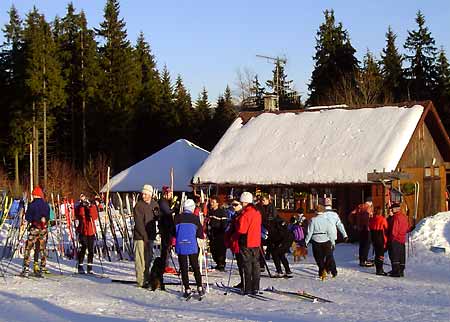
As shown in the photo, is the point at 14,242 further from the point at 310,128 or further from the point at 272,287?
the point at 310,128

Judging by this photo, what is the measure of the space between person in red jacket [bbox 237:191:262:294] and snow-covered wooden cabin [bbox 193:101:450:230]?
10759 mm

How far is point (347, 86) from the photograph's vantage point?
50.0 metres

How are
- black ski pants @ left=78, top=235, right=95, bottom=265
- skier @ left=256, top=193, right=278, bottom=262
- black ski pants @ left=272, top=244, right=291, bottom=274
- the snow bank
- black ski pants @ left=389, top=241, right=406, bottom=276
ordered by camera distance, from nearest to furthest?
black ski pants @ left=272, top=244, right=291, bottom=274, black ski pants @ left=389, top=241, right=406, bottom=276, skier @ left=256, top=193, right=278, bottom=262, black ski pants @ left=78, top=235, right=95, bottom=265, the snow bank

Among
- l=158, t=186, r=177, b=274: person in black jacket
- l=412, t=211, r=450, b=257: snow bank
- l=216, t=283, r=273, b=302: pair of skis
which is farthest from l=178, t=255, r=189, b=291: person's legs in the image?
l=412, t=211, r=450, b=257: snow bank

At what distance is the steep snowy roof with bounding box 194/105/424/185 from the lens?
24.4 metres

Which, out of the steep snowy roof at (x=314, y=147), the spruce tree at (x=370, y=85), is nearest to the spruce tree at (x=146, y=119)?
the spruce tree at (x=370, y=85)

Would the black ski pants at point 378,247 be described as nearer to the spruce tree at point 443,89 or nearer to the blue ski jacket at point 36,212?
the blue ski jacket at point 36,212

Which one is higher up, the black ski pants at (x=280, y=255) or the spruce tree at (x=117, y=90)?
the spruce tree at (x=117, y=90)

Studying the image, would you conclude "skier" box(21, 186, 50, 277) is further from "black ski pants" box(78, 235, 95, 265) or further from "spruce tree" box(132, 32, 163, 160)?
"spruce tree" box(132, 32, 163, 160)

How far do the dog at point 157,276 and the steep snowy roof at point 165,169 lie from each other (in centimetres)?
2116

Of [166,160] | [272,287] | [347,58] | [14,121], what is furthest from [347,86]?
[272,287]

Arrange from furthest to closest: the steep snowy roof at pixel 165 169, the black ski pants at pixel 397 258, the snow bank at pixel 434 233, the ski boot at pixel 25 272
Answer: the steep snowy roof at pixel 165 169
the snow bank at pixel 434 233
the black ski pants at pixel 397 258
the ski boot at pixel 25 272

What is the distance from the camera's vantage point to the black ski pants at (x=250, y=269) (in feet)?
41.9

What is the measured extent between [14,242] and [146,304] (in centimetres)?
888
